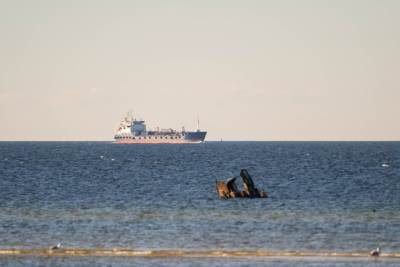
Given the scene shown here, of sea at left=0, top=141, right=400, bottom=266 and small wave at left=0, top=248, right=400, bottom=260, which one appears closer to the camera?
sea at left=0, top=141, right=400, bottom=266

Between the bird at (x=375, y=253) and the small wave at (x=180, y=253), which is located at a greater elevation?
the bird at (x=375, y=253)

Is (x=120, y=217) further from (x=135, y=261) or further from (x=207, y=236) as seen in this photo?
(x=135, y=261)

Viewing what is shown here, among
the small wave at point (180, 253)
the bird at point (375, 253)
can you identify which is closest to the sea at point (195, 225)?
the small wave at point (180, 253)

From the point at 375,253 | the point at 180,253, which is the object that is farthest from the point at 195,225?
the point at 375,253

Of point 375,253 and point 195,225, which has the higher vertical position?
point 195,225

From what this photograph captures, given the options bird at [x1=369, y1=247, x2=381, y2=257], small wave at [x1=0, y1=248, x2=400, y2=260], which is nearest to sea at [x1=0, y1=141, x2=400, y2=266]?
small wave at [x1=0, y1=248, x2=400, y2=260]

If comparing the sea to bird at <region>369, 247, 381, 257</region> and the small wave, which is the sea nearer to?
the small wave

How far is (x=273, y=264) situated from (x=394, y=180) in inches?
2453

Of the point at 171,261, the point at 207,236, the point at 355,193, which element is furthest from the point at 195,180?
the point at 171,261

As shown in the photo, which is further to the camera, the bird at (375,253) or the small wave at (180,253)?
the small wave at (180,253)

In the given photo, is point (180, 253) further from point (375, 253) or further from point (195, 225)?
point (195, 225)

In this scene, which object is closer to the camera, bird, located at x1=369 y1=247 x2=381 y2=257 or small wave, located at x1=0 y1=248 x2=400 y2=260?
bird, located at x1=369 y1=247 x2=381 y2=257

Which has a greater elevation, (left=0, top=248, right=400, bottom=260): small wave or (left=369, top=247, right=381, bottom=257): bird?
(left=369, top=247, right=381, bottom=257): bird

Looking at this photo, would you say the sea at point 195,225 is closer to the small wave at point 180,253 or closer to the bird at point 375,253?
→ the small wave at point 180,253
